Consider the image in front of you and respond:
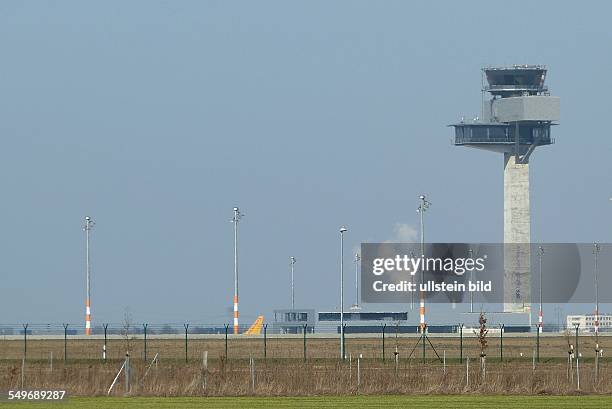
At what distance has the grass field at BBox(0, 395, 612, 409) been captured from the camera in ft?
167

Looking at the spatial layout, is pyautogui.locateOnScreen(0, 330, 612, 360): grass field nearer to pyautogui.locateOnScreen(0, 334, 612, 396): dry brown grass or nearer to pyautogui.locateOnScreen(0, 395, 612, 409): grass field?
pyautogui.locateOnScreen(0, 334, 612, 396): dry brown grass

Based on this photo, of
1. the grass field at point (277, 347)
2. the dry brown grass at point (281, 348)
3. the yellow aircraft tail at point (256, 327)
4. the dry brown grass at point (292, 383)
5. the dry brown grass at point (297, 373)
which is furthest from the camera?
the yellow aircraft tail at point (256, 327)

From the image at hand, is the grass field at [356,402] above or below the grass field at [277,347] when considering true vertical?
above

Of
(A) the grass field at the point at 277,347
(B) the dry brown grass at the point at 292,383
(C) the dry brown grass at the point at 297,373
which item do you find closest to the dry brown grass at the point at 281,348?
(A) the grass field at the point at 277,347

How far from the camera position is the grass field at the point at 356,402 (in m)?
50.8

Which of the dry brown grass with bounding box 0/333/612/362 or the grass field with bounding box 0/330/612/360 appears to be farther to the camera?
the grass field with bounding box 0/330/612/360

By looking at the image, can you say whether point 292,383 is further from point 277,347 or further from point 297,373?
point 277,347

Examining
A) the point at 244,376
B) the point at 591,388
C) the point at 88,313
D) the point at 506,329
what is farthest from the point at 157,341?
the point at 506,329

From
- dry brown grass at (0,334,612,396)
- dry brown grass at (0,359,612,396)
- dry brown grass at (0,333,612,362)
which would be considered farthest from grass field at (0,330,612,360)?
dry brown grass at (0,359,612,396)

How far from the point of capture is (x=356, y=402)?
52.8m

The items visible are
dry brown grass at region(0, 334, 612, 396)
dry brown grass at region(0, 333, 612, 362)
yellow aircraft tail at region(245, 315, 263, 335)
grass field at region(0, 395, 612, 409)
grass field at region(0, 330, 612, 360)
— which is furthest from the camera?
yellow aircraft tail at region(245, 315, 263, 335)

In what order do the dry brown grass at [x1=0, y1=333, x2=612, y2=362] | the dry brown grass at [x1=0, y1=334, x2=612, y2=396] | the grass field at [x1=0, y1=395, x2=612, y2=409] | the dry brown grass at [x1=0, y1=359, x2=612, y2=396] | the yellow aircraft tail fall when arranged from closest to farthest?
1. the grass field at [x1=0, y1=395, x2=612, y2=409]
2. the dry brown grass at [x1=0, y1=359, x2=612, y2=396]
3. the dry brown grass at [x1=0, y1=334, x2=612, y2=396]
4. the dry brown grass at [x1=0, y1=333, x2=612, y2=362]
5. the yellow aircraft tail

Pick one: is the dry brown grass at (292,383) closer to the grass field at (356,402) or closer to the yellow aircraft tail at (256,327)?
the grass field at (356,402)

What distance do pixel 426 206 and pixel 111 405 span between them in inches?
3363
